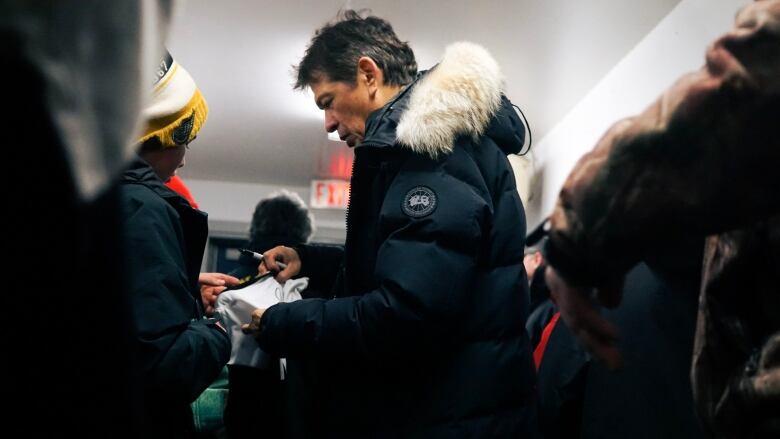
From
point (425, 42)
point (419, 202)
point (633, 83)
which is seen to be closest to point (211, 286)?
point (419, 202)

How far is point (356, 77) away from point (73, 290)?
46.6 inches

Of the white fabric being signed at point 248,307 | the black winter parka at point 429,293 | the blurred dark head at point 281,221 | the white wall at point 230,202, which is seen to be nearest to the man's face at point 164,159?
the white fabric being signed at point 248,307

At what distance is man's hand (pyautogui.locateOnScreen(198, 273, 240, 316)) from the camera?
165cm

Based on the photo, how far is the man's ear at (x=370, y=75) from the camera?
141 centimetres

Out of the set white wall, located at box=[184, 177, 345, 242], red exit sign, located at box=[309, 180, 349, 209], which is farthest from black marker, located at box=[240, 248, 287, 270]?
white wall, located at box=[184, 177, 345, 242]

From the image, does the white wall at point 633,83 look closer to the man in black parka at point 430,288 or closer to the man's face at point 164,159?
the man in black parka at point 430,288

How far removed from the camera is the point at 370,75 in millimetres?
1414

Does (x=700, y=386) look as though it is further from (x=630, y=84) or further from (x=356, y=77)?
(x=630, y=84)

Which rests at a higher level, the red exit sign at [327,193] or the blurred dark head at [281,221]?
the blurred dark head at [281,221]

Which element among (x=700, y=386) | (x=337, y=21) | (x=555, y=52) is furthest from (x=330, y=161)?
(x=700, y=386)

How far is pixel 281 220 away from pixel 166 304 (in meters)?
1.28

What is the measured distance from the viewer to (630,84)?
10.4ft

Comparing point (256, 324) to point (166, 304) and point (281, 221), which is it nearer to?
point (166, 304)

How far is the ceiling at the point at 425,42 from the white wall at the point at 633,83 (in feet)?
0.22
